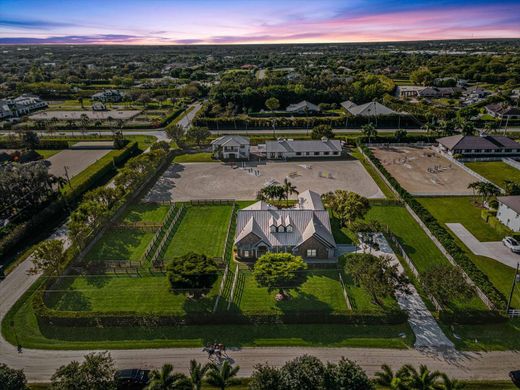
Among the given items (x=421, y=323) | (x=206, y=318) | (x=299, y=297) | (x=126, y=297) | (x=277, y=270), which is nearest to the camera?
(x=206, y=318)

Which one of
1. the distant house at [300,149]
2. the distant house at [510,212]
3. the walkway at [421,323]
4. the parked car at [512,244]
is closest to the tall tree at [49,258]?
the walkway at [421,323]

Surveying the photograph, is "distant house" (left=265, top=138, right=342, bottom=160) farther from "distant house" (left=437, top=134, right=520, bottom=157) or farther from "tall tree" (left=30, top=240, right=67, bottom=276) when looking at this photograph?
"tall tree" (left=30, top=240, right=67, bottom=276)

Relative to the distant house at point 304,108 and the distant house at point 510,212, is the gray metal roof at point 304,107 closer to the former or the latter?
the distant house at point 304,108

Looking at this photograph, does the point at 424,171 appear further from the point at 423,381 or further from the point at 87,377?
the point at 87,377

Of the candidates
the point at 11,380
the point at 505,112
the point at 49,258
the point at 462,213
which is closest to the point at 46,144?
the point at 49,258

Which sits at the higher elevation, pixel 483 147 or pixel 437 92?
pixel 437 92
